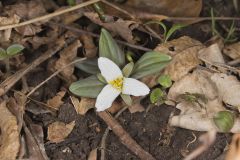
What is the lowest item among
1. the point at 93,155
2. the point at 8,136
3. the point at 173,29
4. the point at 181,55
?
the point at 93,155

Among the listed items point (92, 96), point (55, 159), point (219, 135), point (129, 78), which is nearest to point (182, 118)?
point (219, 135)

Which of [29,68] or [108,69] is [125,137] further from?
[29,68]

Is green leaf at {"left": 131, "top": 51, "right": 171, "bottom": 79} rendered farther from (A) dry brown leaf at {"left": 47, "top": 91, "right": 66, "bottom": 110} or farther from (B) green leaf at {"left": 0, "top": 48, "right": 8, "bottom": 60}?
(B) green leaf at {"left": 0, "top": 48, "right": 8, "bottom": 60}

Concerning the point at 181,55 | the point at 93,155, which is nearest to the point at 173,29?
the point at 181,55

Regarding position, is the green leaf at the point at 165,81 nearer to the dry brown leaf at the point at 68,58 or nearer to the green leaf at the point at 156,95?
the green leaf at the point at 156,95

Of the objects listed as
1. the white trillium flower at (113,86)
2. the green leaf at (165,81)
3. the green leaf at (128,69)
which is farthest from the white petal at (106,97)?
the green leaf at (165,81)

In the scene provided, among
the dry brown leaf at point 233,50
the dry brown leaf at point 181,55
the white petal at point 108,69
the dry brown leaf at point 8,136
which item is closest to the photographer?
the dry brown leaf at point 8,136
